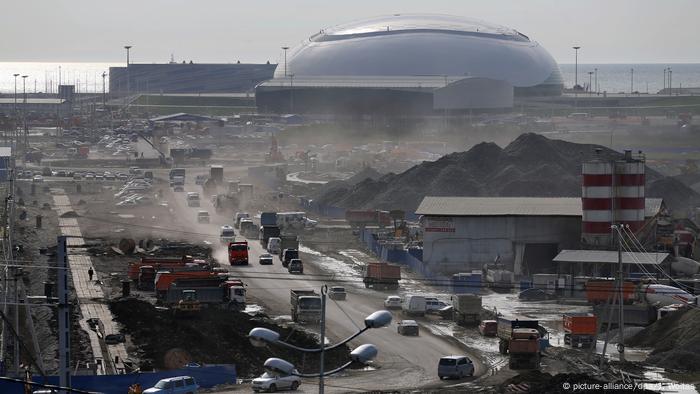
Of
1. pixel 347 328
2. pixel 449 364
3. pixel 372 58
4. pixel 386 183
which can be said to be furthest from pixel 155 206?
pixel 372 58

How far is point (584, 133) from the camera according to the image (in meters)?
97.8

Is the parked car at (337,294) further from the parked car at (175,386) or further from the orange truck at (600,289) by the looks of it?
the parked car at (175,386)

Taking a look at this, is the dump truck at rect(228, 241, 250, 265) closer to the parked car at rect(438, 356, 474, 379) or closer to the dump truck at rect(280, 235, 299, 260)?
the dump truck at rect(280, 235, 299, 260)

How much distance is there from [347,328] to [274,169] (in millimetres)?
47953

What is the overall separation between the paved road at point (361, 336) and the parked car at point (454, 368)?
0.80ft

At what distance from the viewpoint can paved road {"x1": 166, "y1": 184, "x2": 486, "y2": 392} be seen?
25750 mm

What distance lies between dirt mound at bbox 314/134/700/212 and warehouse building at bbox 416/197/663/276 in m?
14.1

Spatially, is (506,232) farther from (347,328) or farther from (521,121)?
(521,121)

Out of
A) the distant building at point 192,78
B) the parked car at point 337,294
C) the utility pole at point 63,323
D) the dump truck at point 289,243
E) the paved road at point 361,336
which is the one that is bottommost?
the paved road at point 361,336

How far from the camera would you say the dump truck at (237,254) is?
42062 millimetres

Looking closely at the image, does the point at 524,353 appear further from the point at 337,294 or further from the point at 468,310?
the point at 337,294

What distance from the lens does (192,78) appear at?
166 metres

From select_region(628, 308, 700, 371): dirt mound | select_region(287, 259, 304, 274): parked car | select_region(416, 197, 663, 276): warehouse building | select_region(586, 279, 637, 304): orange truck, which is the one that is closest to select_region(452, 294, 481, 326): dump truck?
select_region(586, 279, 637, 304): orange truck

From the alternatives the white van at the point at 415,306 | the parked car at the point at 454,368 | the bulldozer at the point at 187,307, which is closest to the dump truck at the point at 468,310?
the white van at the point at 415,306
